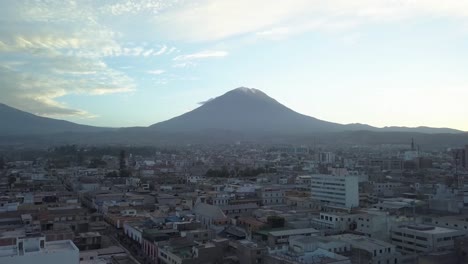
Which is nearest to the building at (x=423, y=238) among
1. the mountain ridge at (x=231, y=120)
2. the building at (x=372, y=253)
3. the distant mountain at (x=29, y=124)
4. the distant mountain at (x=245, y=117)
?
the building at (x=372, y=253)

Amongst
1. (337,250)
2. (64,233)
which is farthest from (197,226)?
(337,250)

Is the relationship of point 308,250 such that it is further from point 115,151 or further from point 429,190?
point 115,151

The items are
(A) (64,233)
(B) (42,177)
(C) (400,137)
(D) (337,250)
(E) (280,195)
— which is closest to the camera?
(D) (337,250)

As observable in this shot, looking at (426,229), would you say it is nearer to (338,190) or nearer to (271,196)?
(338,190)

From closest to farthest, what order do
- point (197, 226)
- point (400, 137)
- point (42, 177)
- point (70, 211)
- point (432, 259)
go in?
point (432, 259), point (197, 226), point (70, 211), point (42, 177), point (400, 137)

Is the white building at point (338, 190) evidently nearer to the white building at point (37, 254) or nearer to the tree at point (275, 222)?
the tree at point (275, 222)

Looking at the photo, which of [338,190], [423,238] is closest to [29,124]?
[338,190]
